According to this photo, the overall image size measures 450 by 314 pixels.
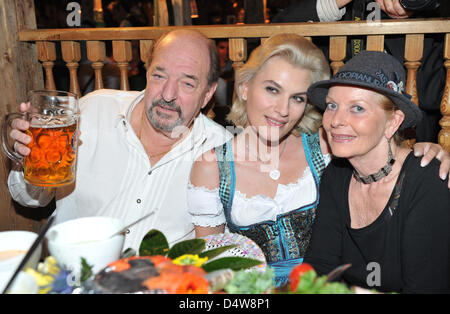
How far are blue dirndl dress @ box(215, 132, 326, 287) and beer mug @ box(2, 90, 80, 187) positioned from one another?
754 mm

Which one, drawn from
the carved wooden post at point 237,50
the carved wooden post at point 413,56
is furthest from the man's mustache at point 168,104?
the carved wooden post at point 413,56

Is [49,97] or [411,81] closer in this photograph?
[49,97]

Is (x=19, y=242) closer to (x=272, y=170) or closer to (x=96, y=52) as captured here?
(x=272, y=170)

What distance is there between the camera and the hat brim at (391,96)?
4.61 ft

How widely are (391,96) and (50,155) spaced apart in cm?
118

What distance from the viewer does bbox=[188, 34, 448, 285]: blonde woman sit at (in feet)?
5.81

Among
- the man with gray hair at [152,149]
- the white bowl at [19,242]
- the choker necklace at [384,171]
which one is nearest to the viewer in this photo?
the white bowl at [19,242]

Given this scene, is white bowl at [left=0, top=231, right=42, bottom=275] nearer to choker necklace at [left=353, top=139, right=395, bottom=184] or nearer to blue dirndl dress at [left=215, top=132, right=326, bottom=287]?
blue dirndl dress at [left=215, top=132, right=326, bottom=287]

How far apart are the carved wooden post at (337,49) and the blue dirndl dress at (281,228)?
0.51 meters

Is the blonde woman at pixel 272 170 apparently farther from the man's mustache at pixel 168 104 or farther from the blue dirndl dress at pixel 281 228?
the man's mustache at pixel 168 104
